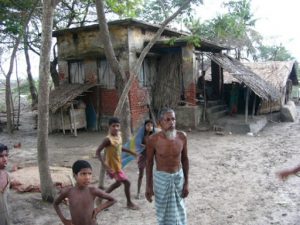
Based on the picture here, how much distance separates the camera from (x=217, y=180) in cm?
733

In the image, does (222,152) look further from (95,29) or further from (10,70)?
(10,70)

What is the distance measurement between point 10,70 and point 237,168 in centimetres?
814

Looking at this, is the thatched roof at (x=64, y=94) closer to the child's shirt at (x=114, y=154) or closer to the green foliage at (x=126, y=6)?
the green foliage at (x=126, y=6)

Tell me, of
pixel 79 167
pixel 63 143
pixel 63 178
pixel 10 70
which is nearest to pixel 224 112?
pixel 63 143

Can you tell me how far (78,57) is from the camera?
13258mm

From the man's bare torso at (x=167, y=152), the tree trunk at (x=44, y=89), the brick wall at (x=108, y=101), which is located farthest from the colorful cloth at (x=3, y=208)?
the brick wall at (x=108, y=101)

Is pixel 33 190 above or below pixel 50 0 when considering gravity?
below

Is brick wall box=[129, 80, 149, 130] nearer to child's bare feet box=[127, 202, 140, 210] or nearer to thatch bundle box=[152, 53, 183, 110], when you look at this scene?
thatch bundle box=[152, 53, 183, 110]

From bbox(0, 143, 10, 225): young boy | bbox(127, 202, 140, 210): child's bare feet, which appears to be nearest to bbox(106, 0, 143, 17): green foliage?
bbox(127, 202, 140, 210): child's bare feet

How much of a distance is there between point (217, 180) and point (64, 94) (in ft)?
21.9

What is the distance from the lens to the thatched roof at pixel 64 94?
11.7 metres

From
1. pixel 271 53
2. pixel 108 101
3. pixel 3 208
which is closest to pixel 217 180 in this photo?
pixel 3 208

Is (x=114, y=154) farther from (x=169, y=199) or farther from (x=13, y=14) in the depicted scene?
(x=13, y=14)

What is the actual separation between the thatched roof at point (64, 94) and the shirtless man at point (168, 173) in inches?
316
